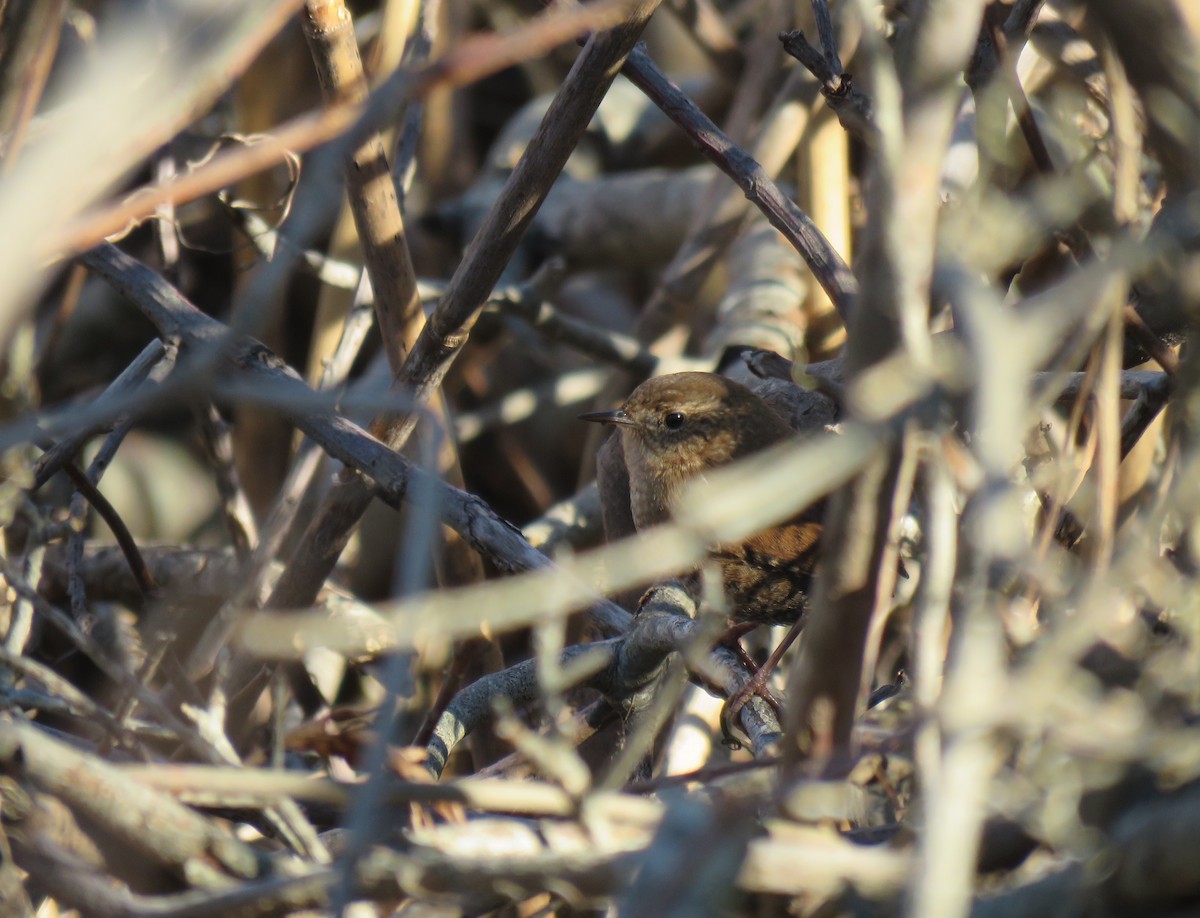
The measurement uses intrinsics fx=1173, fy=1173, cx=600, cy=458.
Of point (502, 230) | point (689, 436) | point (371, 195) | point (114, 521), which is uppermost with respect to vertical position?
point (689, 436)

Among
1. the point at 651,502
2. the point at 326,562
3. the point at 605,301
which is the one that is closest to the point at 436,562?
the point at 326,562

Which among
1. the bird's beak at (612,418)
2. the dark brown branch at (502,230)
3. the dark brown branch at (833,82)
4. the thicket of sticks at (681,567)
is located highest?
the bird's beak at (612,418)

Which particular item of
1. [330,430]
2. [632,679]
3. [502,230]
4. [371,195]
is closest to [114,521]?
[330,430]

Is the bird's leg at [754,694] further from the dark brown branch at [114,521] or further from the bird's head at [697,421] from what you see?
the dark brown branch at [114,521]

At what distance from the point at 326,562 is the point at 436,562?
0.96 ft

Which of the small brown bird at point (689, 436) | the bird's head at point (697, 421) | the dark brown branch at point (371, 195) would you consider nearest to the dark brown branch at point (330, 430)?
the dark brown branch at point (371, 195)

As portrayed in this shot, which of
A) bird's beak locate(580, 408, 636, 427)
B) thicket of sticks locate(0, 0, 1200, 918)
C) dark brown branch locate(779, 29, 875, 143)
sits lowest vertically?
thicket of sticks locate(0, 0, 1200, 918)

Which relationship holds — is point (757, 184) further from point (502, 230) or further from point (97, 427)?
point (97, 427)

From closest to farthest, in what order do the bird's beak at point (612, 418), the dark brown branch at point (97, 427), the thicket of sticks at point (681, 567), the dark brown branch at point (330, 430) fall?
the thicket of sticks at point (681, 567) < the dark brown branch at point (330, 430) < the dark brown branch at point (97, 427) < the bird's beak at point (612, 418)

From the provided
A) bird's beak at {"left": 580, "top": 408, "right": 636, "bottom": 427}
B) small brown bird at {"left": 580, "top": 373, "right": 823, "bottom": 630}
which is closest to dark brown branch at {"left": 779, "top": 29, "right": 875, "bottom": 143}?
small brown bird at {"left": 580, "top": 373, "right": 823, "bottom": 630}

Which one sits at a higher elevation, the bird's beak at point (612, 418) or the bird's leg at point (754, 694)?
the bird's beak at point (612, 418)

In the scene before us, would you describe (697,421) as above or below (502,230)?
above

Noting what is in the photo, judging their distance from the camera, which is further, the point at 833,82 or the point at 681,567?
the point at 833,82

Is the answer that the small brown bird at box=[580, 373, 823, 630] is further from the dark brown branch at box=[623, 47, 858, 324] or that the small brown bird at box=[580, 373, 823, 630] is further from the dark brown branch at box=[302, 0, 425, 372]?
the dark brown branch at box=[623, 47, 858, 324]
